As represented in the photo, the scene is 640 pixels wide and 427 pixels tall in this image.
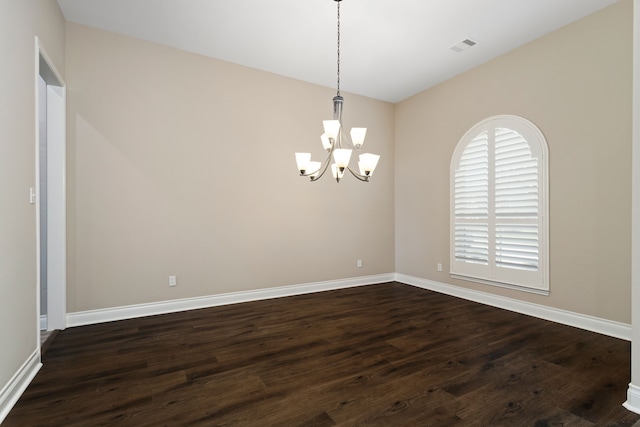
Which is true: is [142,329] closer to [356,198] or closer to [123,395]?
[123,395]

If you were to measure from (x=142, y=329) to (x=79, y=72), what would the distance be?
9.31 ft

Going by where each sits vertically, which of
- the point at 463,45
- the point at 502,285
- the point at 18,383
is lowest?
the point at 18,383

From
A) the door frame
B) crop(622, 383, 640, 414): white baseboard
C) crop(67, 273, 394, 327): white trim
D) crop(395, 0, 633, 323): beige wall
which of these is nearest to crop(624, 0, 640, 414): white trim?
crop(622, 383, 640, 414): white baseboard

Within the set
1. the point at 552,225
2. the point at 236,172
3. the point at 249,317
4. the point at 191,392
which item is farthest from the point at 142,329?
the point at 552,225

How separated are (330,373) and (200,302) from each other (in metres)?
2.26

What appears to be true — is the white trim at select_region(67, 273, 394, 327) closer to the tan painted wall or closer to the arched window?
the tan painted wall

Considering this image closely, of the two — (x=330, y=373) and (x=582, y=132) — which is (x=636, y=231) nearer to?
(x=582, y=132)

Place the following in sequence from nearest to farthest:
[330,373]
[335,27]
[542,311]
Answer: [330,373] → [335,27] → [542,311]

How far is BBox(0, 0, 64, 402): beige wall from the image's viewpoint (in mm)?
1853

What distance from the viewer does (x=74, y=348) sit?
2693mm

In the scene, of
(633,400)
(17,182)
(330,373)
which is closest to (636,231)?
(633,400)

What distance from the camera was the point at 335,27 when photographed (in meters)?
3.37

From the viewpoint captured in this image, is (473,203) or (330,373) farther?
(473,203)

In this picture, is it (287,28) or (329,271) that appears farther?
(329,271)
